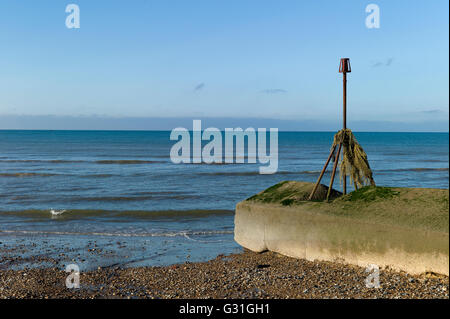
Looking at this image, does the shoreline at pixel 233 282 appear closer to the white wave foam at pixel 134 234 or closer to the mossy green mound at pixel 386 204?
the mossy green mound at pixel 386 204

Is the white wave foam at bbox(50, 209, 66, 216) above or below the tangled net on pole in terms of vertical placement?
below

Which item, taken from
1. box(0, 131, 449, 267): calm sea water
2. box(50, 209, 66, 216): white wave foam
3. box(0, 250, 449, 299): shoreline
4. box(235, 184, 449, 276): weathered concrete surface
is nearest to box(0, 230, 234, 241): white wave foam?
box(0, 131, 449, 267): calm sea water

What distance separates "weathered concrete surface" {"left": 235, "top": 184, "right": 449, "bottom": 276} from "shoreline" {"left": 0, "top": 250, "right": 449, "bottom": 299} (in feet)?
0.58

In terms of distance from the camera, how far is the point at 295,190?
10305 mm

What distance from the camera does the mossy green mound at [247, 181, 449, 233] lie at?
7703 mm

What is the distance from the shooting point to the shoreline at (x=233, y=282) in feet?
24.2

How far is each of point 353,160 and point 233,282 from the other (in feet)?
13.0

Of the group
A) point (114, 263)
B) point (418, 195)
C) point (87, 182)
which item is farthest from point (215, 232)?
point (87, 182)

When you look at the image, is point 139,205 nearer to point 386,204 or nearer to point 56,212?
point 56,212

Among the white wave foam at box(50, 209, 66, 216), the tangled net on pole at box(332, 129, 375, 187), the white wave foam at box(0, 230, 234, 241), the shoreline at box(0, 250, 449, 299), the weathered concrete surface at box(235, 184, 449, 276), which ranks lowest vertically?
the white wave foam at box(0, 230, 234, 241)

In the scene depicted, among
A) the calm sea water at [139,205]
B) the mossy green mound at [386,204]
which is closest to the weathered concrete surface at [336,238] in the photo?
the mossy green mound at [386,204]

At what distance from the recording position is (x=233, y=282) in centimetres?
837

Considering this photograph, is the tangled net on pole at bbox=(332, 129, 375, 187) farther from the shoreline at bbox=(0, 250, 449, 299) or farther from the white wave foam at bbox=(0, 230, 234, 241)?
the white wave foam at bbox=(0, 230, 234, 241)
